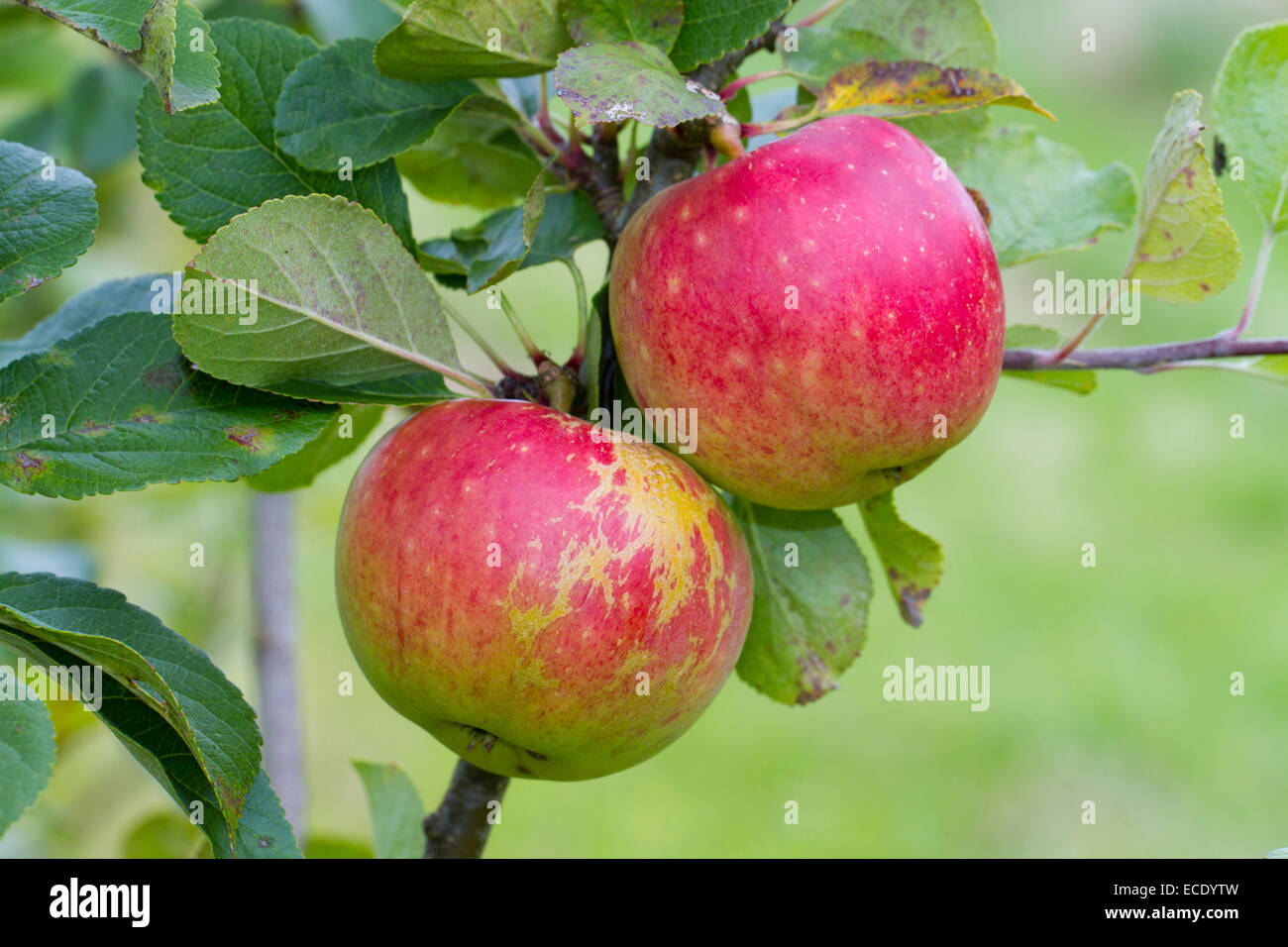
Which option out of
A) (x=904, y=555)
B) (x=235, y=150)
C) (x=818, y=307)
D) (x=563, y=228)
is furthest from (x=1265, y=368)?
(x=235, y=150)

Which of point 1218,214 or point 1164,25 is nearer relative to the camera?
point 1218,214

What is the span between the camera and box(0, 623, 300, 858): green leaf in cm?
68

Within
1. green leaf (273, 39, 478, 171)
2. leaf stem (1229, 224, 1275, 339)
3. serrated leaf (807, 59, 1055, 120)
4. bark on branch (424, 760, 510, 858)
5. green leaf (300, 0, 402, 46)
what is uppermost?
green leaf (300, 0, 402, 46)

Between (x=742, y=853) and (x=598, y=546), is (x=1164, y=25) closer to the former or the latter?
(x=742, y=853)

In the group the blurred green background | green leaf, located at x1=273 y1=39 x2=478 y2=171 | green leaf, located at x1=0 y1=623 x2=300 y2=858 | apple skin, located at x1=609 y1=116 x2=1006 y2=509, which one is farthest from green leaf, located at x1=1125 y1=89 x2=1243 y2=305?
the blurred green background

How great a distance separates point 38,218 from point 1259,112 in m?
0.88

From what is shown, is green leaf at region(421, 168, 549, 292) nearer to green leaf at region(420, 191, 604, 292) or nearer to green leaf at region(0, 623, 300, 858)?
green leaf at region(420, 191, 604, 292)

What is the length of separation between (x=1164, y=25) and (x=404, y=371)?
4365 mm

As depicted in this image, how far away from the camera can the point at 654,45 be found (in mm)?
777

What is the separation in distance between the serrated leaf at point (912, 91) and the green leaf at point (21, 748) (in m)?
0.61

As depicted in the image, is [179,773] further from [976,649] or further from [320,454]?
[976,649]

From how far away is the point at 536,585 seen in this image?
69 cm

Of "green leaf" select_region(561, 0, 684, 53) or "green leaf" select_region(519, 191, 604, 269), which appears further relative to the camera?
"green leaf" select_region(519, 191, 604, 269)

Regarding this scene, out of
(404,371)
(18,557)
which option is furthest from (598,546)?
(18,557)
